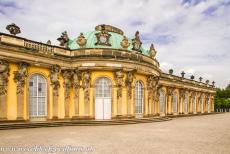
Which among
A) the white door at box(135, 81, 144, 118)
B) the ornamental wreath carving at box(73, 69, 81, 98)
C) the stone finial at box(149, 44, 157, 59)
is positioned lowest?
the white door at box(135, 81, 144, 118)

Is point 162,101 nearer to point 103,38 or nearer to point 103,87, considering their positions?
point 103,87

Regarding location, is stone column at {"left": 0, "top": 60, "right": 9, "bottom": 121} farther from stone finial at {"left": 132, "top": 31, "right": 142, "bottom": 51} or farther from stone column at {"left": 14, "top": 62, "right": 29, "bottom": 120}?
stone finial at {"left": 132, "top": 31, "right": 142, "bottom": 51}

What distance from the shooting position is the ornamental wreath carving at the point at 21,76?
20438mm

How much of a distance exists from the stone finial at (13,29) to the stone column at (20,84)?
2.79 meters

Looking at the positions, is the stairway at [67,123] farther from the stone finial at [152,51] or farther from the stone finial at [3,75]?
the stone finial at [152,51]

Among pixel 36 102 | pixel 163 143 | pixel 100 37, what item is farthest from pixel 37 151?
pixel 100 37

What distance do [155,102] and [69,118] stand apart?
10.7 m

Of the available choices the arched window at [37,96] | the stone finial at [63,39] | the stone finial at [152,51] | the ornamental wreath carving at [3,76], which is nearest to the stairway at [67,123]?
the arched window at [37,96]

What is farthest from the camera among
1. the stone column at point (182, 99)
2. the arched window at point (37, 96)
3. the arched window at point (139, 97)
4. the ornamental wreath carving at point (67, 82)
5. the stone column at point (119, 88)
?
the stone column at point (182, 99)

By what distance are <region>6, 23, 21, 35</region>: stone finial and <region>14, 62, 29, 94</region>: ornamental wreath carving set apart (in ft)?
9.15

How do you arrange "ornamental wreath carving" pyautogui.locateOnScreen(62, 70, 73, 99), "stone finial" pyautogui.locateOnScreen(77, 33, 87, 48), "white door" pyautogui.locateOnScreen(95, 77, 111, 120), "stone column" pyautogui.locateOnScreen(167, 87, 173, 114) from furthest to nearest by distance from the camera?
"stone column" pyautogui.locateOnScreen(167, 87, 173, 114), "stone finial" pyautogui.locateOnScreen(77, 33, 87, 48), "white door" pyautogui.locateOnScreen(95, 77, 111, 120), "ornamental wreath carving" pyautogui.locateOnScreen(62, 70, 73, 99)

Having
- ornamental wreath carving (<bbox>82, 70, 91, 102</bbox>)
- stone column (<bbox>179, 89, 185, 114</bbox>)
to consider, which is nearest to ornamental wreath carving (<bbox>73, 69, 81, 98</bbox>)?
ornamental wreath carving (<bbox>82, 70, 91, 102</bbox>)

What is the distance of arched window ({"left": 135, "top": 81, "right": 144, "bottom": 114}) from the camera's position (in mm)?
26859

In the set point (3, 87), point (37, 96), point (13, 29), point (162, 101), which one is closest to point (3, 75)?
point (3, 87)
